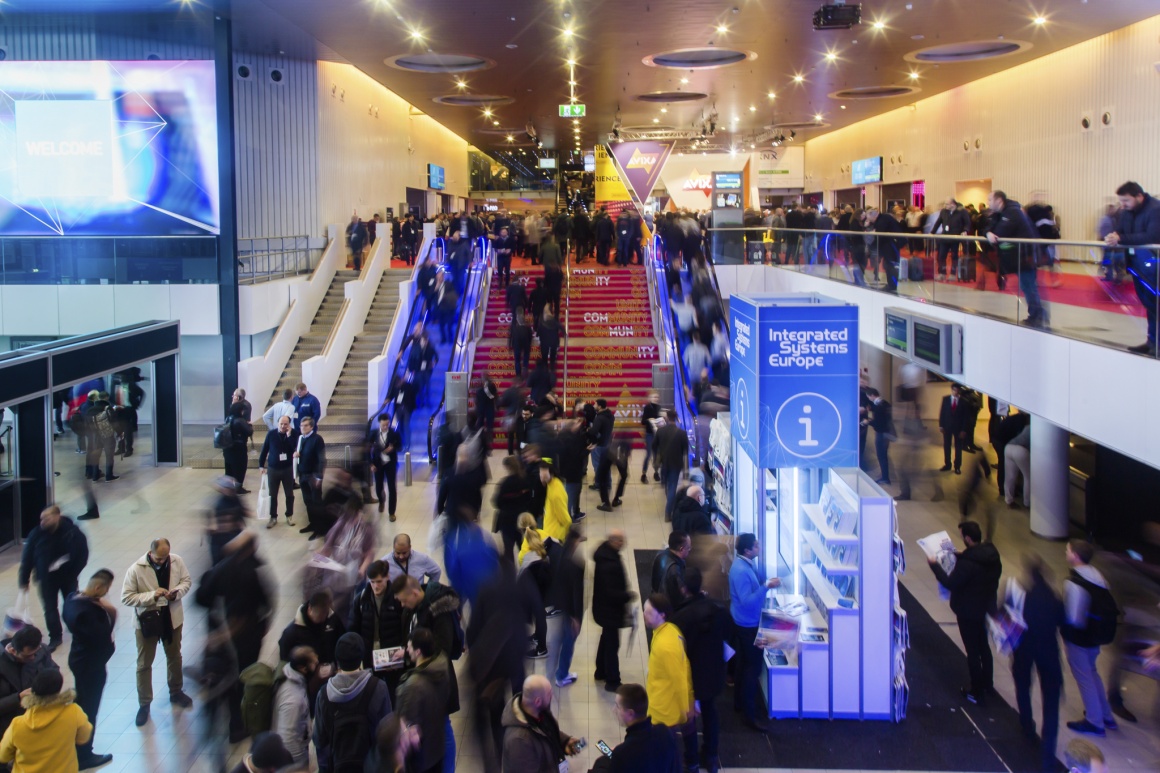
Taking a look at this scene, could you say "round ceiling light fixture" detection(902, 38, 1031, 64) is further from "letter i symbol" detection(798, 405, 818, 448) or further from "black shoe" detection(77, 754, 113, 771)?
"black shoe" detection(77, 754, 113, 771)

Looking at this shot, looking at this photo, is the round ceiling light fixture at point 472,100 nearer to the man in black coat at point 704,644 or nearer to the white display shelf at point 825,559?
the white display shelf at point 825,559

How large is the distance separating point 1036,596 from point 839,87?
20830 mm

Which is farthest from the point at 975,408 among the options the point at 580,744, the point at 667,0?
the point at 580,744

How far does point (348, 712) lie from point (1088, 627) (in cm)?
486

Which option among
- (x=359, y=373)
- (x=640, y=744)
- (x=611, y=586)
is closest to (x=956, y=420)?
(x=611, y=586)

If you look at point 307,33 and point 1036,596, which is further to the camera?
point 307,33

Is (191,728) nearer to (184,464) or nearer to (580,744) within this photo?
(580,744)

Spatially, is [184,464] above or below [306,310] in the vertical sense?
below

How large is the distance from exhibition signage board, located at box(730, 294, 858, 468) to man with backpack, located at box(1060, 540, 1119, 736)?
1.64 m

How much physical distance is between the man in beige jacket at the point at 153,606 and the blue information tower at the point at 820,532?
4210 mm

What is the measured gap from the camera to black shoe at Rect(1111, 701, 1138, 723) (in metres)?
6.99

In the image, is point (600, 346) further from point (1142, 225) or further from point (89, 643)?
point (89, 643)

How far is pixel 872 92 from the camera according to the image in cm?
2673

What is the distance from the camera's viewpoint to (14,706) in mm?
5434
